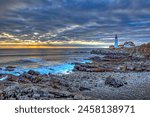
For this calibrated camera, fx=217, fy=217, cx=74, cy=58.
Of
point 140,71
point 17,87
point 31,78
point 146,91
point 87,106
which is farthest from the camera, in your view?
point 140,71

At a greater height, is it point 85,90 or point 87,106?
point 87,106

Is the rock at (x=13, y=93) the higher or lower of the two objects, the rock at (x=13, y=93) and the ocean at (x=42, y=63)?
the higher

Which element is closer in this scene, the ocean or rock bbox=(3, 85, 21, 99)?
rock bbox=(3, 85, 21, 99)

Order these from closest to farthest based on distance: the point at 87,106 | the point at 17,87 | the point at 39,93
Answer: the point at 87,106 < the point at 39,93 < the point at 17,87

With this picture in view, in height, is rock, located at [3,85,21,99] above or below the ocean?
above

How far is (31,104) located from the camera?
8242 mm

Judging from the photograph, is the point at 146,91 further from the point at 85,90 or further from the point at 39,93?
the point at 39,93

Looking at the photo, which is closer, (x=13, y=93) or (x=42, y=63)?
(x=13, y=93)

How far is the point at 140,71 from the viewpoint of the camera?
3222cm

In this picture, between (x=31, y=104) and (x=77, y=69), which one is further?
(x=77, y=69)

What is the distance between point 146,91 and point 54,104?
11.4 m

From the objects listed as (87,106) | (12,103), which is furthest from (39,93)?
(87,106)

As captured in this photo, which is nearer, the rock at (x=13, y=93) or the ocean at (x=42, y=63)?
the rock at (x=13, y=93)

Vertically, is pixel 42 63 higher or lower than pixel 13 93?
lower
